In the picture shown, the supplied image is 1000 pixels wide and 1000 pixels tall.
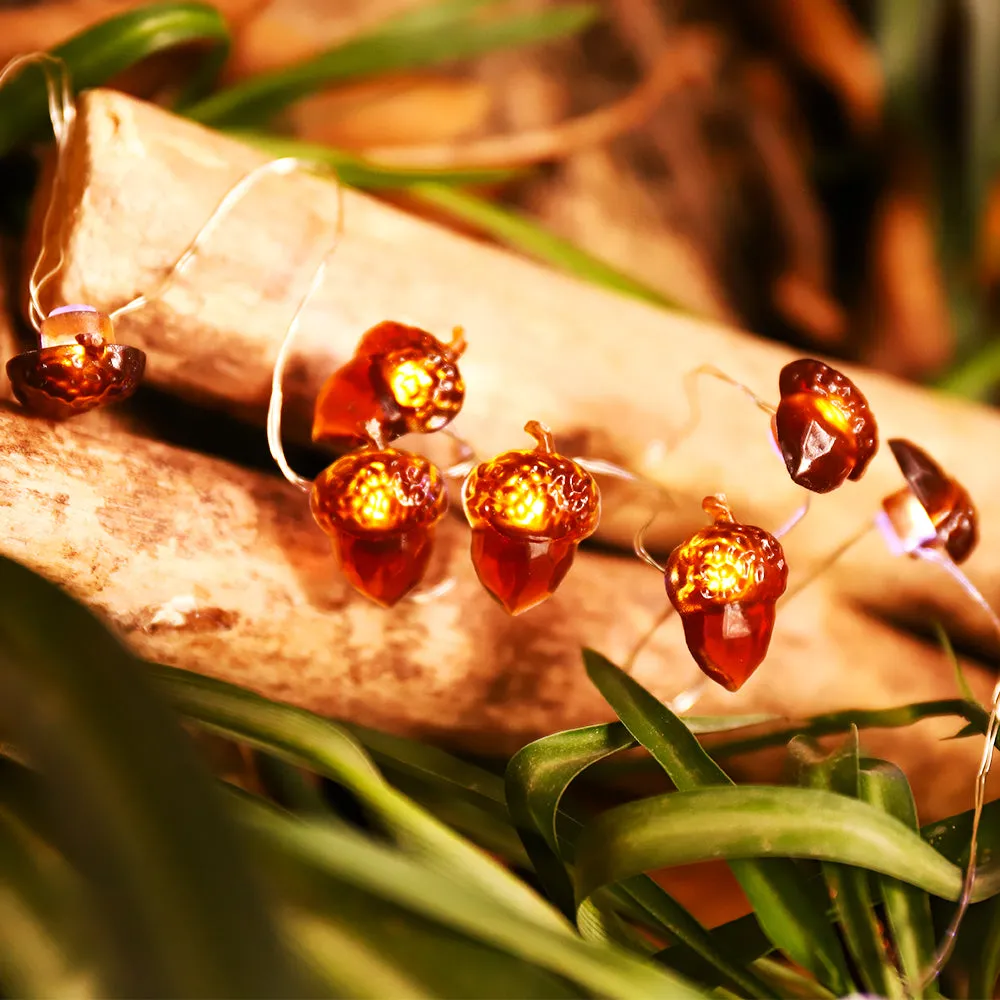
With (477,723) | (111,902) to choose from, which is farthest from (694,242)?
(111,902)

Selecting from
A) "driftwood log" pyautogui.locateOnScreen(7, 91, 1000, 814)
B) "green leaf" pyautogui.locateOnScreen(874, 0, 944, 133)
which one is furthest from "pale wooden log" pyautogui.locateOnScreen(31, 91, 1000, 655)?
"green leaf" pyautogui.locateOnScreen(874, 0, 944, 133)

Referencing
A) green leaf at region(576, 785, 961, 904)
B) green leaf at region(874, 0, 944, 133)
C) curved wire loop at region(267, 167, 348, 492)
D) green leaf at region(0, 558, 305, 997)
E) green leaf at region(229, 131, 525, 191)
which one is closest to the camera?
green leaf at region(0, 558, 305, 997)

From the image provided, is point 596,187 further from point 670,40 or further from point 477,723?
point 477,723

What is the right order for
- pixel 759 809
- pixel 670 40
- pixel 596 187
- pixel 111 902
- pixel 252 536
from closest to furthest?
pixel 111 902 → pixel 759 809 → pixel 252 536 → pixel 596 187 → pixel 670 40

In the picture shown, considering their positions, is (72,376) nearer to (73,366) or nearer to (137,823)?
(73,366)

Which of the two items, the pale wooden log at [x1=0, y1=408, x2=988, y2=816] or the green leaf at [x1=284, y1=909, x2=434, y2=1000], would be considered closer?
the green leaf at [x1=284, y1=909, x2=434, y2=1000]

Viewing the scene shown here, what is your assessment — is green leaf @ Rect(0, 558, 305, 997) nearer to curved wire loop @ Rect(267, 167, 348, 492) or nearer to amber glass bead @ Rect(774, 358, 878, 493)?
curved wire loop @ Rect(267, 167, 348, 492)
